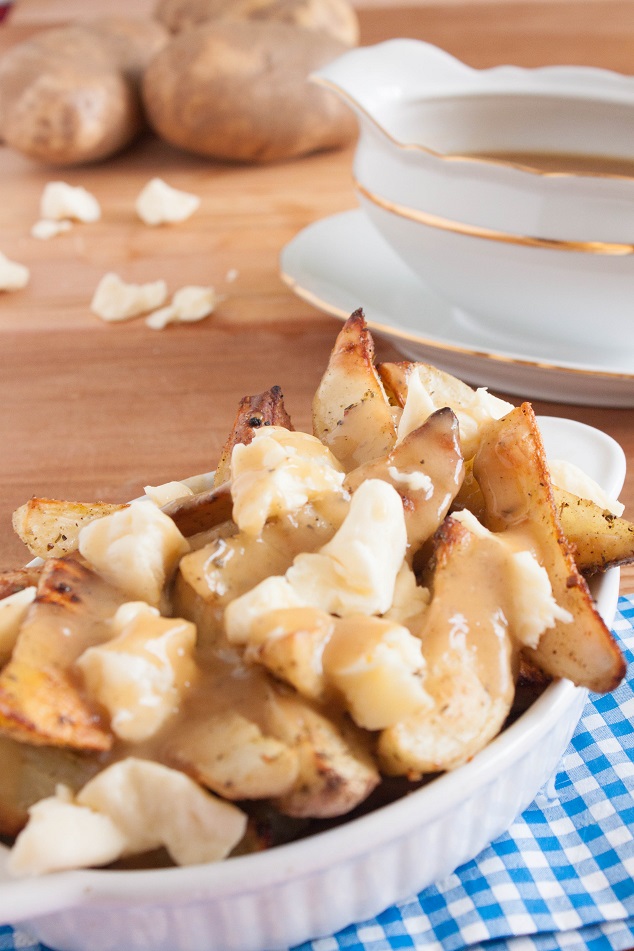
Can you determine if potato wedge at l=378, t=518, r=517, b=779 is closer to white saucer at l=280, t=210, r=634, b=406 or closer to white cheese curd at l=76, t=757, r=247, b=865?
white cheese curd at l=76, t=757, r=247, b=865

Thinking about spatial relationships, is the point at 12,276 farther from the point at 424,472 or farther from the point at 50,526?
the point at 424,472

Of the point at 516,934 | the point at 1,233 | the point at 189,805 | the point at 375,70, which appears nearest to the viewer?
the point at 189,805

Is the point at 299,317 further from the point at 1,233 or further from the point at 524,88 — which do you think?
the point at 1,233

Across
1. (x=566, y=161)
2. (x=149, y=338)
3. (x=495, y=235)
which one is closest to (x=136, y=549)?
(x=495, y=235)

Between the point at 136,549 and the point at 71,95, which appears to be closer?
the point at 136,549

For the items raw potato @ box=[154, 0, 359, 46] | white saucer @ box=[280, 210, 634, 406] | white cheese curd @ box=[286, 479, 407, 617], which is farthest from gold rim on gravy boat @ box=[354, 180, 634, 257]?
raw potato @ box=[154, 0, 359, 46]

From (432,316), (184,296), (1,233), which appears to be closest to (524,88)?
(432,316)
